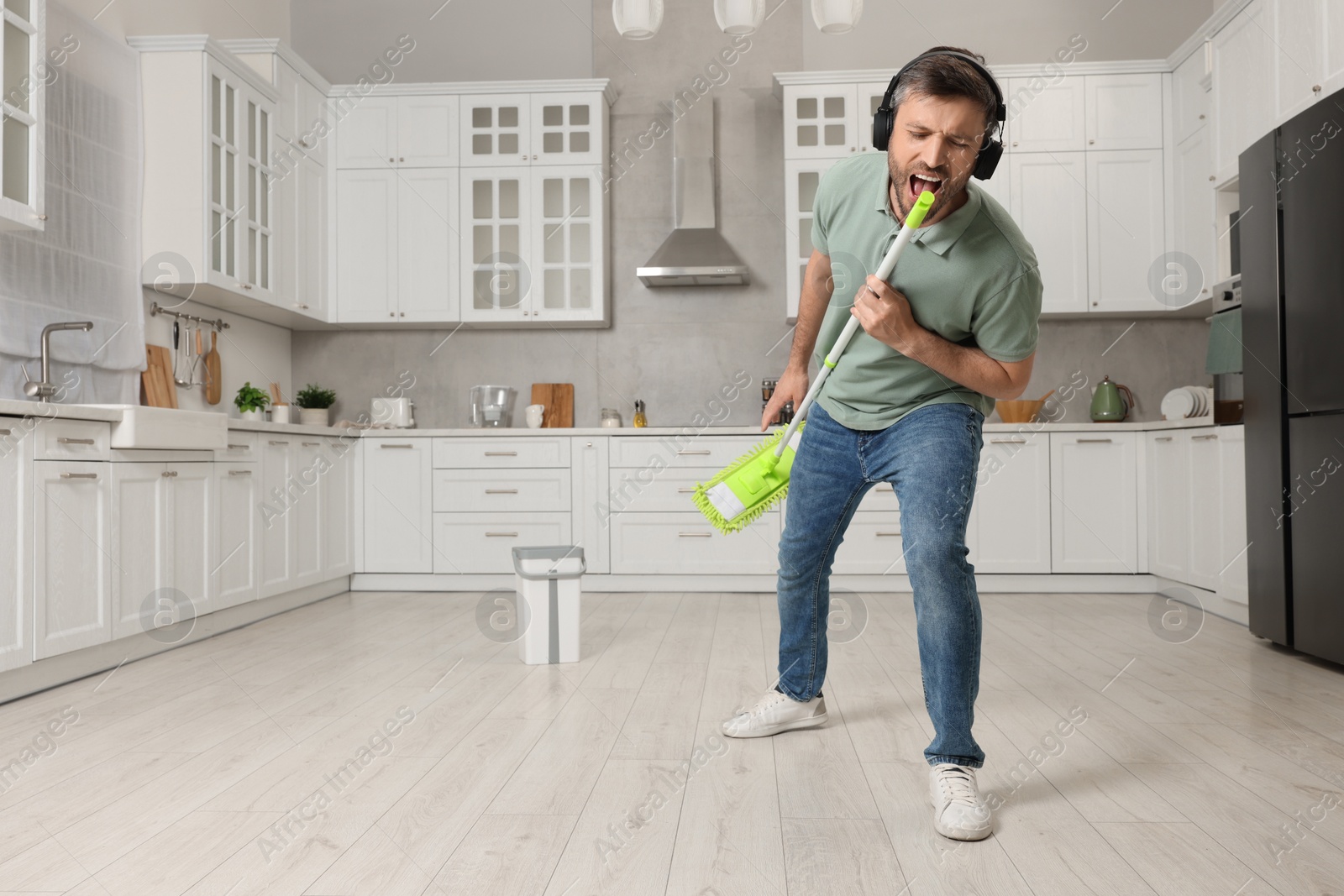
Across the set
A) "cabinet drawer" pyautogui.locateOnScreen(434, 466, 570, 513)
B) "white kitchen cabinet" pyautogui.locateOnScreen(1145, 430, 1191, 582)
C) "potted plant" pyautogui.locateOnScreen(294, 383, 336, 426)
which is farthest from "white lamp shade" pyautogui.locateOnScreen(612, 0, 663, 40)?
"potted plant" pyautogui.locateOnScreen(294, 383, 336, 426)

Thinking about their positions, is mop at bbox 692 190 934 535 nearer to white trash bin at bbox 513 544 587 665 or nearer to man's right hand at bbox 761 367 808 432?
man's right hand at bbox 761 367 808 432

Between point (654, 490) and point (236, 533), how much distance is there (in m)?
1.87

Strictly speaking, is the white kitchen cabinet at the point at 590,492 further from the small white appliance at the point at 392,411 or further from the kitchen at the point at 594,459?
the small white appliance at the point at 392,411

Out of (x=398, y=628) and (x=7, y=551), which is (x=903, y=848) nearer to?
(x=7, y=551)

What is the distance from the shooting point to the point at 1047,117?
4.85 metres

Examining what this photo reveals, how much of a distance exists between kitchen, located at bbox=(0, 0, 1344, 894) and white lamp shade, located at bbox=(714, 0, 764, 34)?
1 centimetres

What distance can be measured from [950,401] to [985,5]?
424cm

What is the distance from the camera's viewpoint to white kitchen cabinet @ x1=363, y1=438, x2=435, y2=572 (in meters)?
4.84

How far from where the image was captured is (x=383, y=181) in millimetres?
5121

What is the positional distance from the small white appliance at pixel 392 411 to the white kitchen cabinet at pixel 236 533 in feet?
4.26

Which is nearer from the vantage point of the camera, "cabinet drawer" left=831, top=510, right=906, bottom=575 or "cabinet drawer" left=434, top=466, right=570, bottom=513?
"cabinet drawer" left=831, top=510, right=906, bottom=575

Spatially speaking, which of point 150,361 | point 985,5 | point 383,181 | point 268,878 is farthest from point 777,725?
point 985,5

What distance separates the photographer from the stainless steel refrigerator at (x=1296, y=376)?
9.21 feet

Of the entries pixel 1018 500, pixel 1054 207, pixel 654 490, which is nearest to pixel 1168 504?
pixel 1018 500
